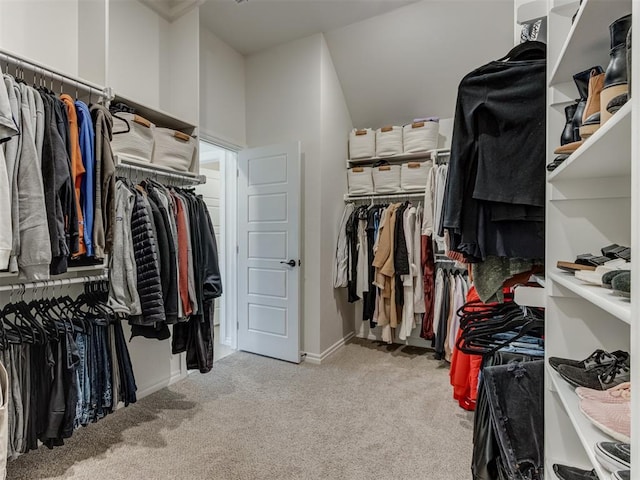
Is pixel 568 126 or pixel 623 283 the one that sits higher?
pixel 568 126

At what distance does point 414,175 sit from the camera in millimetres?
3463

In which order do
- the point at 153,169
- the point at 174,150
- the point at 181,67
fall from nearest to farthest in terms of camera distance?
the point at 153,169, the point at 174,150, the point at 181,67

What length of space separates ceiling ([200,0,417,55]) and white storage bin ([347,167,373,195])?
1.35m

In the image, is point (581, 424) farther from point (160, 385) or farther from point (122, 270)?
point (160, 385)

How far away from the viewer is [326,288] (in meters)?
3.45

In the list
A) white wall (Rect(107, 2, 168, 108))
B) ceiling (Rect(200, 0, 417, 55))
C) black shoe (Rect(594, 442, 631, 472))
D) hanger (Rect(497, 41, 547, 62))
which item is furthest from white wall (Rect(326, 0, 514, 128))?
black shoe (Rect(594, 442, 631, 472))

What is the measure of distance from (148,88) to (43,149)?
1.30 metres

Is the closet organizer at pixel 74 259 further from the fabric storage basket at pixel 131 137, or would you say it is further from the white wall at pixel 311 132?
the white wall at pixel 311 132

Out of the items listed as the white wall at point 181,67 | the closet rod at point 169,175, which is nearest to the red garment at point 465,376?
the closet rod at point 169,175

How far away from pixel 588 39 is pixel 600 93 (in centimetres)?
23

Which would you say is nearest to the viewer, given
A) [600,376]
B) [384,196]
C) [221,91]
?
[600,376]

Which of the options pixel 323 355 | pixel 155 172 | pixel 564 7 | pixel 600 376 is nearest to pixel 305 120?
pixel 155 172

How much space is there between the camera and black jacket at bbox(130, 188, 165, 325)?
6.47 ft

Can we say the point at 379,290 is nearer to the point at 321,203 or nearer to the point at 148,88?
the point at 321,203
